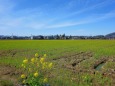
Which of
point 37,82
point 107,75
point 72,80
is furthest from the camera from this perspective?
point 107,75

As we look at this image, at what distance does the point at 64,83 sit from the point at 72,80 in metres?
0.82

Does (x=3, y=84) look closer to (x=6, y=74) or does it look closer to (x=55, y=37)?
(x=6, y=74)

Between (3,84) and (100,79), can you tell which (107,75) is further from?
(3,84)

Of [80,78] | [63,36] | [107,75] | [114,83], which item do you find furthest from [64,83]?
[63,36]

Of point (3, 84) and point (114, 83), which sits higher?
point (3, 84)

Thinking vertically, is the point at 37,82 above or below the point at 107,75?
above

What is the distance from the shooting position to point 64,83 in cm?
796

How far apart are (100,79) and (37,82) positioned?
388 centimetres

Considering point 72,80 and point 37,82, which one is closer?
point 37,82

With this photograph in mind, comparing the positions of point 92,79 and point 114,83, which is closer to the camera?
point 114,83

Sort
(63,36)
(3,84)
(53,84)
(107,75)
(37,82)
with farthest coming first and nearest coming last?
(63,36), (107,75), (53,84), (3,84), (37,82)

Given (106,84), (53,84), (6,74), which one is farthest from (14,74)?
(106,84)

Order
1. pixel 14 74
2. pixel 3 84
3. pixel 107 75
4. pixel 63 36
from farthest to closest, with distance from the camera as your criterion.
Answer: pixel 63 36, pixel 14 74, pixel 107 75, pixel 3 84

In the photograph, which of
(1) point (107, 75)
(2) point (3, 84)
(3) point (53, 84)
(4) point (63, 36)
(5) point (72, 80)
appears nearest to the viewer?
(2) point (3, 84)
